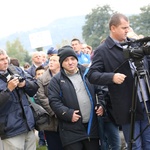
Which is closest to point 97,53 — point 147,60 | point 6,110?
point 147,60

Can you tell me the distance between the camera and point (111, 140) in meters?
4.38

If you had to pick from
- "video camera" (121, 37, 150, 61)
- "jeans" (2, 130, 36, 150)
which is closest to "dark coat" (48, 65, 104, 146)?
"jeans" (2, 130, 36, 150)

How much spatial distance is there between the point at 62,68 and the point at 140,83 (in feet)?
3.91

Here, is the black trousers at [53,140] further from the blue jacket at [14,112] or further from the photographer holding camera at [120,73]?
the photographer holding camera at [120,73]

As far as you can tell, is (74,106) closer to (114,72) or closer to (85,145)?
(85,145)

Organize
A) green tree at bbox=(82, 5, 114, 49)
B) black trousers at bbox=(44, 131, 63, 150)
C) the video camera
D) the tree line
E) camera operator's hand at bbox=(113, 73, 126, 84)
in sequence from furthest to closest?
green tree at bbox=(82, 5, 114, 49)
the tree line
black trousers at bbox=(44, 131, 63, 150)
camera operator's hand at bbox=(113, 73, 126, 84)
the video camera

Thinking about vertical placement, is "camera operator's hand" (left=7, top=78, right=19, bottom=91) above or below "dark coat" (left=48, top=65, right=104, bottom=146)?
above

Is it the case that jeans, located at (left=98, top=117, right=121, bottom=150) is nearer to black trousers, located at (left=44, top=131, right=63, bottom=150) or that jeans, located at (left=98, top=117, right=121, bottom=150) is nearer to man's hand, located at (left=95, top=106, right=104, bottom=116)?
man's hand, located at (left=95, top=106, right=104, bottom=116)

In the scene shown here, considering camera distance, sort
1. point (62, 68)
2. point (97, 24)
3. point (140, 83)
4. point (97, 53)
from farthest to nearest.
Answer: point (97, 24) < point (62, 68) < point (97, 53) < point (140, 83)

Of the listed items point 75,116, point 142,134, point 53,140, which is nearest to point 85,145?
point 75,116

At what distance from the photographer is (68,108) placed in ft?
11.9

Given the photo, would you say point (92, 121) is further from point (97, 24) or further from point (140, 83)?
point (97, 24)

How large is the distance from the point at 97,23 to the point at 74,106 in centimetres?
4629

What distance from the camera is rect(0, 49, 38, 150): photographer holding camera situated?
11.3 feet
